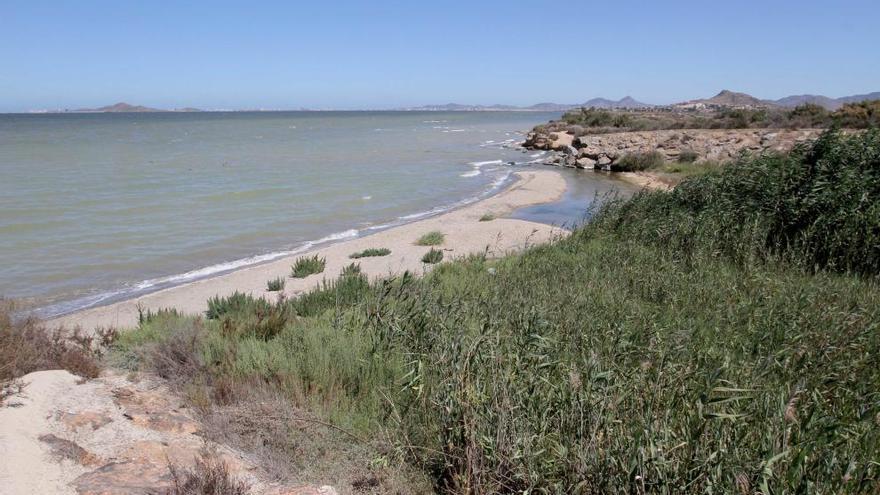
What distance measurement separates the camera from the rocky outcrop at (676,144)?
36.8 m

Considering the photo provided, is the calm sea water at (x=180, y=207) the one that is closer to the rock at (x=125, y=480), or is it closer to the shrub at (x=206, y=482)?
the rock at (x=125, y=480)

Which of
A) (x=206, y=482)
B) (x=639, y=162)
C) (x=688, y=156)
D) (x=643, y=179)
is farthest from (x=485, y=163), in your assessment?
(x=206, y=482)

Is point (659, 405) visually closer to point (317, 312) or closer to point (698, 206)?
point (317, 312)

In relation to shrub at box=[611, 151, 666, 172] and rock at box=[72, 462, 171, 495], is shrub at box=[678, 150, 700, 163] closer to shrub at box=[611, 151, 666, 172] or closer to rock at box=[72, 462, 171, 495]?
shrub at box=[611, 151, 666, 172]

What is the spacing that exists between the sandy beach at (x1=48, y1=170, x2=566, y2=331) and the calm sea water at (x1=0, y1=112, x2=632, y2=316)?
103cm

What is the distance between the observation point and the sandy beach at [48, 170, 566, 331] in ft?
37.1

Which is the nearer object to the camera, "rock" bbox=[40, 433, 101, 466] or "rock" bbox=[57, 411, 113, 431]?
"rock" bbox=[40, 433, 101, 466]

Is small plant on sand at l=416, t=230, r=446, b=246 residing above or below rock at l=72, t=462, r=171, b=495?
below

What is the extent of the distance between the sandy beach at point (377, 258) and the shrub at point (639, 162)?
1181 cm

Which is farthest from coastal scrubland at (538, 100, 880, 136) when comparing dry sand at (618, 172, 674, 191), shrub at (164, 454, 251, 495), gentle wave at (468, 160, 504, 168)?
shrub at (164, 454, 251, 495)

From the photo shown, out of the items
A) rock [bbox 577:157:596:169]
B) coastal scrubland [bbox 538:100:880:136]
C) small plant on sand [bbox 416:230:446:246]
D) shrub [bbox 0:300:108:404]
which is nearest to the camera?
shrub [bbox 0:300:108:404]

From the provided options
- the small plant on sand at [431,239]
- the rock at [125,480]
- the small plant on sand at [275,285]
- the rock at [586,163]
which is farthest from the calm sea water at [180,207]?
the rock at [125,480]

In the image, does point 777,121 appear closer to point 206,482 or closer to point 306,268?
point 306,268

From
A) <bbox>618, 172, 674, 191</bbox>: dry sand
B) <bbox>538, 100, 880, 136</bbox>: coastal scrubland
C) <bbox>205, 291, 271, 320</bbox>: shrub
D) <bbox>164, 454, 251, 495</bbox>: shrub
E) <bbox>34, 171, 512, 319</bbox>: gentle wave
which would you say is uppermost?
<bbox>538, 100, 880, 136</bbox>: coastal scrubland
